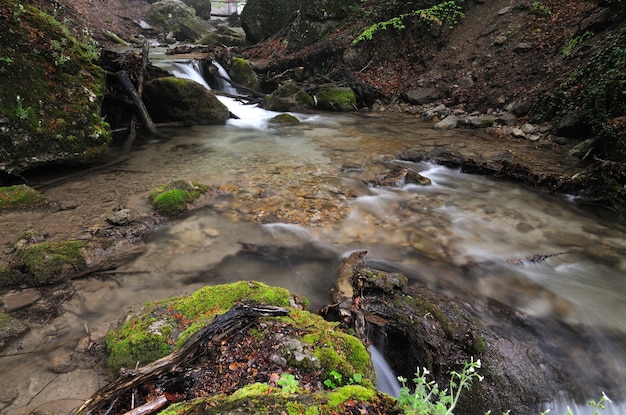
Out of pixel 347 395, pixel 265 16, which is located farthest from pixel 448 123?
pixel 265 16

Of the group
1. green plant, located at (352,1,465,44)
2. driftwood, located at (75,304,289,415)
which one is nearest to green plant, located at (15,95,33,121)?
driftwood, located at (75,304,289,415)

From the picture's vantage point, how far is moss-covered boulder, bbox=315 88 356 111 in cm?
1346

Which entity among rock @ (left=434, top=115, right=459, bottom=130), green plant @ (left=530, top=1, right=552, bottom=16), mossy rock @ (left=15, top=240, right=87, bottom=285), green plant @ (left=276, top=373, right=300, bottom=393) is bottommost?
mossy rock @ (left=15, top=240, right=87, bottom=285)

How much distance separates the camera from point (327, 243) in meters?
5.15

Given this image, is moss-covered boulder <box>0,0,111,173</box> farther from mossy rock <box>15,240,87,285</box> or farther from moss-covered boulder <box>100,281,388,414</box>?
moss-covered boulder <box>100,281,388,414</box>

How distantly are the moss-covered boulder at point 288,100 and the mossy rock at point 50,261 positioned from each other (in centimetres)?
1038

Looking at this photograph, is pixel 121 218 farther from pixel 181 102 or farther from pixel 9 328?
pixel 181 102


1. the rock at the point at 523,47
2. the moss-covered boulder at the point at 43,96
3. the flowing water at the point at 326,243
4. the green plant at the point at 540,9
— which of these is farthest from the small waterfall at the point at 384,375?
the green plant at the point at 540,9

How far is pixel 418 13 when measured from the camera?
549 inches

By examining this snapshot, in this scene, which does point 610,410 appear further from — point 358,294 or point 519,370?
point 358,294

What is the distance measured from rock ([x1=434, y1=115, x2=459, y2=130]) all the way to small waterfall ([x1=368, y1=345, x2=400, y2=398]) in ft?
29.4

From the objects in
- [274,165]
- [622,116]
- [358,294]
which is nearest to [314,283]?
[358,294]

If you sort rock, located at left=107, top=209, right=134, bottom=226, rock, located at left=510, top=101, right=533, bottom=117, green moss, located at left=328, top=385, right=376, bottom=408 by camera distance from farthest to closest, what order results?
1. rock, located at left=510, top=101, right=533, bottom=117
2. rock, located at left=107, top=209, right=134, bottom=226
3. green moss, located at left=328, top=385, right=376, bottom=408

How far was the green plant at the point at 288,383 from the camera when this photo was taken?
69.0 inches
